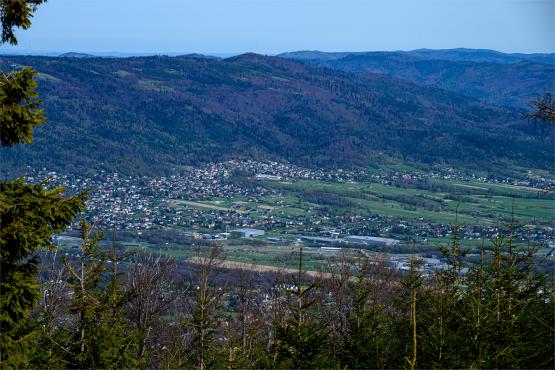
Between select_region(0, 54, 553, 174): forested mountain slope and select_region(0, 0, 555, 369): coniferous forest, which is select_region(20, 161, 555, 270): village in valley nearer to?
select_region(0, 54, 553, 174): forested mountain slope

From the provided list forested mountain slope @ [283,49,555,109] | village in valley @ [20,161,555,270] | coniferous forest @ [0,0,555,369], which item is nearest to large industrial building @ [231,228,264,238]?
village in valley @ [20,161,555,270]

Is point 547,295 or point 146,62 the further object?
point 146,62

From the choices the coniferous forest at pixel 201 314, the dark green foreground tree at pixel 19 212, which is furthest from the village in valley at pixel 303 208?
the dark green foreground tree at pixel 19 212

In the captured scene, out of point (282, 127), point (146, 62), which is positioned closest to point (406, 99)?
point (282, 127)

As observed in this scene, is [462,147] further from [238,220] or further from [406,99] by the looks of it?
[238,220]

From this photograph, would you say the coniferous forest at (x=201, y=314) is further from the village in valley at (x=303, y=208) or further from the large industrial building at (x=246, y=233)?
the large industrial building at (x=246, y=233)

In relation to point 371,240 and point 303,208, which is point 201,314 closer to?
point 371,240
